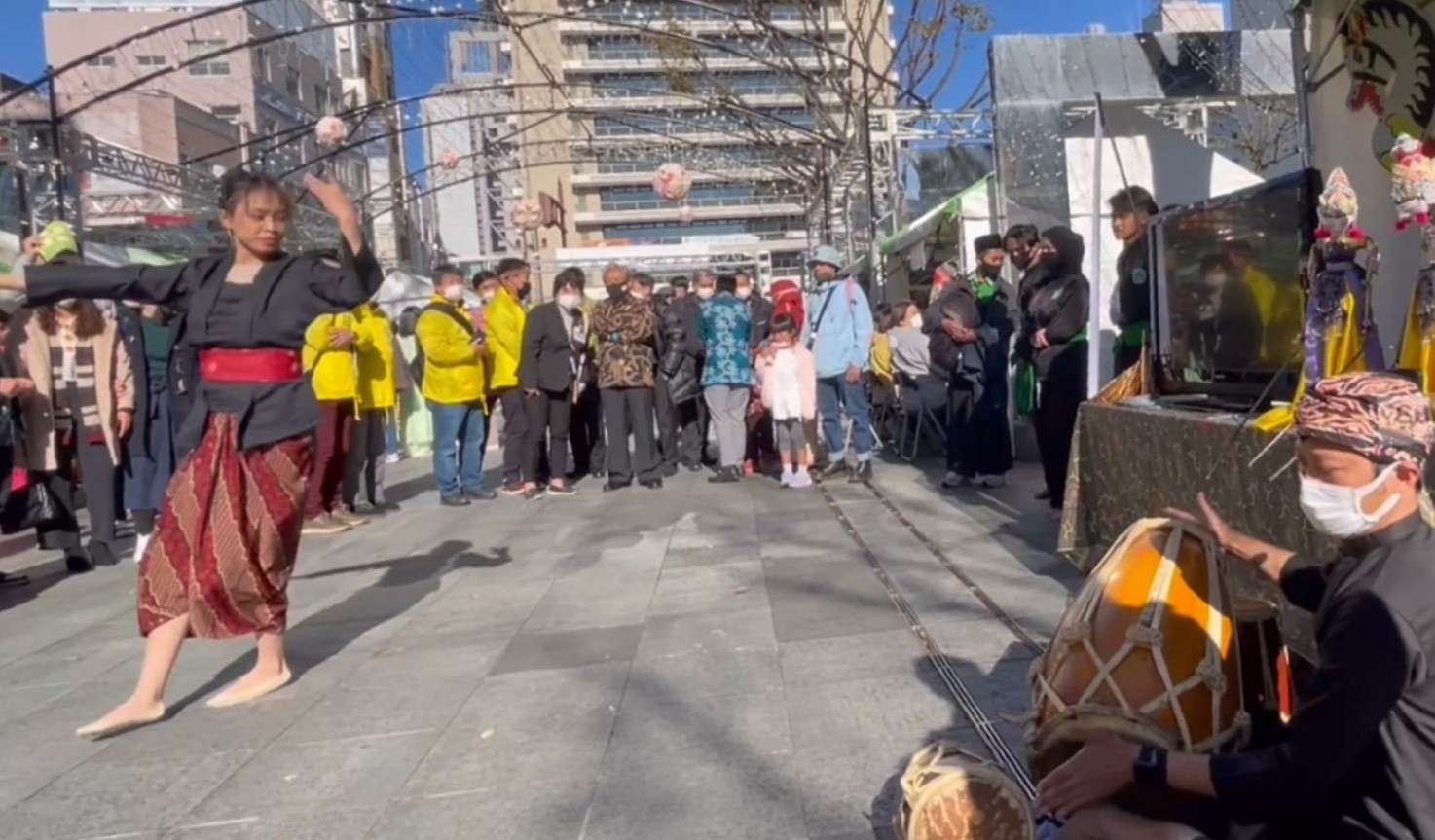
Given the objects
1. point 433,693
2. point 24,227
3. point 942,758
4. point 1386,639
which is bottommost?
point 433,693

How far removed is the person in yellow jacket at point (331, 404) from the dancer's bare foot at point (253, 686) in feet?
12.1

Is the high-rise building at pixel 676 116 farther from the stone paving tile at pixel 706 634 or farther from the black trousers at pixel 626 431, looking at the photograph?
the stone paving tile at pixel 706 634

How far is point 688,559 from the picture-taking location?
6.76 metres

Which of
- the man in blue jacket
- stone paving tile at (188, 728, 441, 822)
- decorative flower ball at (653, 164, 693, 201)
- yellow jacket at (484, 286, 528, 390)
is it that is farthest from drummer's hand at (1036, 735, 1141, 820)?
decorative flower ball at (653, 164, 693, 201)

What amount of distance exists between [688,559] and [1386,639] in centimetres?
508

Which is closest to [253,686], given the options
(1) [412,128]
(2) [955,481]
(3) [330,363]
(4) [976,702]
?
(4) [976,702]

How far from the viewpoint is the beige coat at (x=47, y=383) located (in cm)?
727

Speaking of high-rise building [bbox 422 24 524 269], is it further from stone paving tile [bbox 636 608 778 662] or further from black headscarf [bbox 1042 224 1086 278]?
stone paving tile [bbox 636 608 778 662]

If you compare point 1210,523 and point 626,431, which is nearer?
point 1210,523

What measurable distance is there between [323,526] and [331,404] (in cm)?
92

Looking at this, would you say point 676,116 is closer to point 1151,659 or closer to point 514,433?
point 514,433

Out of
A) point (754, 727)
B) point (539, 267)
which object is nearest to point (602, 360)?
point (754, 727)

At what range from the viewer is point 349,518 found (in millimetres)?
8969

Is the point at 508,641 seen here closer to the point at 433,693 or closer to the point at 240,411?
the point at 433,693
